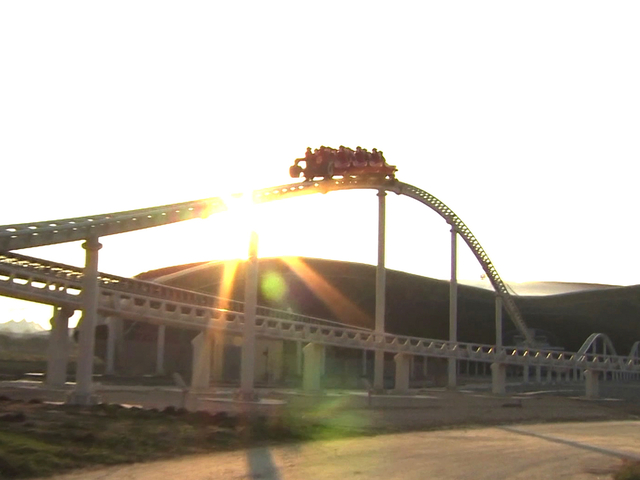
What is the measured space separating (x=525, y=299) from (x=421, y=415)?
9238 centimetres

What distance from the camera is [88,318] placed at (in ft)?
112

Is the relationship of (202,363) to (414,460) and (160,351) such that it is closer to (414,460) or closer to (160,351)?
(160,351)

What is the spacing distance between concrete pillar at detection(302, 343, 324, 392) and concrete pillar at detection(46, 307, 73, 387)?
46.0 feet

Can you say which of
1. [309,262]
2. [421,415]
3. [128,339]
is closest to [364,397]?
[421,415]

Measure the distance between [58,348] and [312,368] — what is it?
50.5ft

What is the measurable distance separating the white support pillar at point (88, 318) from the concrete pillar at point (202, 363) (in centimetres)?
1190

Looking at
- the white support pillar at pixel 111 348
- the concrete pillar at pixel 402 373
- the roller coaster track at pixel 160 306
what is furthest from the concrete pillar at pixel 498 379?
the white support pillar at pixel 111 348

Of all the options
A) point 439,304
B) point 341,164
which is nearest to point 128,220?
point 341,164

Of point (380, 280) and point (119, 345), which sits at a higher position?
point (380, 280)

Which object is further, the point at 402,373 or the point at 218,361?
the point at 218,361

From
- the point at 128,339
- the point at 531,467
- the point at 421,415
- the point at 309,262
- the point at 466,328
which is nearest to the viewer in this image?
the point at 531,467

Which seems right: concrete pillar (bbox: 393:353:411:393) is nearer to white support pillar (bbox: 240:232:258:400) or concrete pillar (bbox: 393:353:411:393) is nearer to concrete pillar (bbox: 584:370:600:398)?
concrete pillar (bbox: 584:370:600:398)

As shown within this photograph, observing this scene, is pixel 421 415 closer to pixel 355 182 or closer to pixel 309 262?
pixel 355 182

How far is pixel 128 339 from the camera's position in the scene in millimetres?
83875
